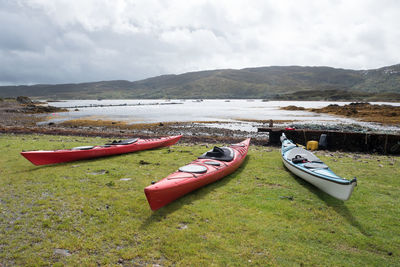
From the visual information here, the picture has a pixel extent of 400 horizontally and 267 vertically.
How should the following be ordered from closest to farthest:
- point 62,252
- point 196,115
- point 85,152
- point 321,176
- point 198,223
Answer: point 62,252
point 198,223
point 321,176
point 85,152
point 196,115

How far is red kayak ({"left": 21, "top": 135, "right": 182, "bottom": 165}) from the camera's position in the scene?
9.30m

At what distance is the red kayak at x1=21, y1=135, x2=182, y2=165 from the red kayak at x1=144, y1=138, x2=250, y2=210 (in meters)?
5.05

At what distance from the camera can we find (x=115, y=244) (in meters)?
4.53

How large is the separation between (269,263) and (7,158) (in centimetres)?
1205

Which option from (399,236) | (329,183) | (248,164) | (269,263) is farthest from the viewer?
(248,164)

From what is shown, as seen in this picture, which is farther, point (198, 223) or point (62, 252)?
point (198, 223)

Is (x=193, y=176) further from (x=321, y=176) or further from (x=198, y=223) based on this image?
(x=321, y=176)

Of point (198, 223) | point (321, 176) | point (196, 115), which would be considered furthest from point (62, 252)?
point (196, 115)

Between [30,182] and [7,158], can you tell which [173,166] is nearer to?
[30,182]

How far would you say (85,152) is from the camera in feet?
34.9

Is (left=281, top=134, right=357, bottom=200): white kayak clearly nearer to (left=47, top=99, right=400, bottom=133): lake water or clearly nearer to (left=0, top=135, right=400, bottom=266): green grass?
(left=0, top=135, right=400, bottom=266): green grass

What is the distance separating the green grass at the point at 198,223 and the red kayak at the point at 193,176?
0.29 metres

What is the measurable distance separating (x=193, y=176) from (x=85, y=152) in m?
6.30

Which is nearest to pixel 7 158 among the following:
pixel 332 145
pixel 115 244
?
pixel 115 244
